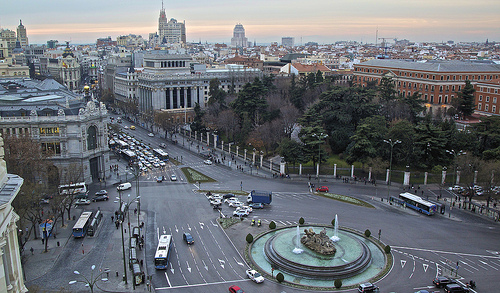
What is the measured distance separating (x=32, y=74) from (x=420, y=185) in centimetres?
18274

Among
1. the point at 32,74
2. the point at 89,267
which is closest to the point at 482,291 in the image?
the point at 89,267

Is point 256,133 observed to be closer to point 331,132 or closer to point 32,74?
point 331,132

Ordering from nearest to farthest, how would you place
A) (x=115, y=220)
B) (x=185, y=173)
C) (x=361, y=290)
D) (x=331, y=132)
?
1. (x=361, y=290)
2. (x=115, y=220)
3. (x=185, y=173)
4. (x=331, y=132)

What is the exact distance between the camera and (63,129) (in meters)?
62.4

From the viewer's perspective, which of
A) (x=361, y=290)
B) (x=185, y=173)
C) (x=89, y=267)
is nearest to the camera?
(x=361, y=290)

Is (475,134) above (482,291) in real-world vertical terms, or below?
above

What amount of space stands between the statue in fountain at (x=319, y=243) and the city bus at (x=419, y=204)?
16625 millimetres

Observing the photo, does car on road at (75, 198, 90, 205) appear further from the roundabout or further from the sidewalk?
the roundabout

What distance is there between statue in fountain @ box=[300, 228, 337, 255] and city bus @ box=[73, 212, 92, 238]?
23.0 m

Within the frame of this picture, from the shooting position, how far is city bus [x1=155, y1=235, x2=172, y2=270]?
37312 millimetres

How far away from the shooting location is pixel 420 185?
63219 millimetres

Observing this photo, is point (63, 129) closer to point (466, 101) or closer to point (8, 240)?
point (8, 240)

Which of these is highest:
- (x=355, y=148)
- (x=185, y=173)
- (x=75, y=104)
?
(x=75, y=104)

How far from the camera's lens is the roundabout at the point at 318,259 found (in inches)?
1422
